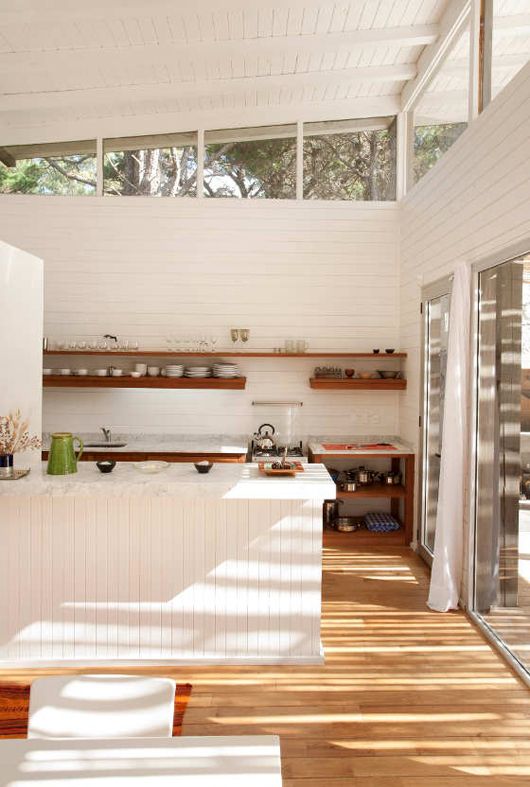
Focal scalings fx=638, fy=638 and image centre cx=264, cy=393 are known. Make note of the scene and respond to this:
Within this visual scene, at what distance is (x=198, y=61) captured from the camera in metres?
5.46

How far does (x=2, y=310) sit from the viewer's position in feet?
14.9

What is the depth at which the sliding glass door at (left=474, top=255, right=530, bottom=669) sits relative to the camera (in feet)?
12.3

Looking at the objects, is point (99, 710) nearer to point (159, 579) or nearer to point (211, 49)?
point (159, 579)

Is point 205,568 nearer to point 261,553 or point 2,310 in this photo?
point 261,553

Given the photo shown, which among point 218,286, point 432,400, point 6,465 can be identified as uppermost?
point 218,286

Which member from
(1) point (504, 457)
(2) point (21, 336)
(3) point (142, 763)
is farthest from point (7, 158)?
(3) point (142, 763)

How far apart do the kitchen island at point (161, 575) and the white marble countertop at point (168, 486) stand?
2cm

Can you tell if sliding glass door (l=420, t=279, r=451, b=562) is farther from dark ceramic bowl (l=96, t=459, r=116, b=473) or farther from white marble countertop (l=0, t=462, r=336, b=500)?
dark ceramic bowl (l=96, t=459, r=116, b=473)

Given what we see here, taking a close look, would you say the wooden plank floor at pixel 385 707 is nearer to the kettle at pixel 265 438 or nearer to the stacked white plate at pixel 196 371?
the kettle at pixel 265 438

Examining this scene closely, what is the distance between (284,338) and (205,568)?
351 cm

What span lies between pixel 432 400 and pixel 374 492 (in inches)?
43.7

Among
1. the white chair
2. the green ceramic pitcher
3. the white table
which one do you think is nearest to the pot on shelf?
the green ceramic pitcher

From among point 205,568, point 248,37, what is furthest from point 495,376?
point 248,37

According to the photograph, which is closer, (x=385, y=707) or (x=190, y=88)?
(x=385, y=707)
